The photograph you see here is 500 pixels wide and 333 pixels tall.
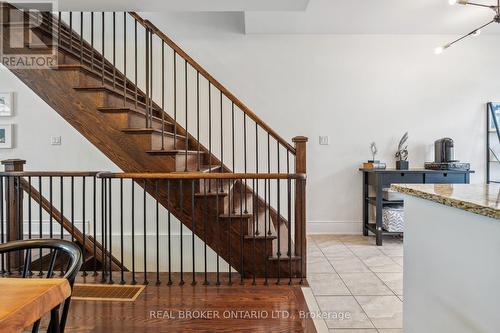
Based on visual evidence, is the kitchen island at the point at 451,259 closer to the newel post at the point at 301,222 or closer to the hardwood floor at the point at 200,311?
the hardwood floor at the point at 200,311

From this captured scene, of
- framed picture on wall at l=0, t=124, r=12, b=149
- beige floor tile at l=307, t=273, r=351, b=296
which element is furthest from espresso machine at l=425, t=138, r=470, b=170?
framed picture on wall at l=0, t=124, r=12, b=149

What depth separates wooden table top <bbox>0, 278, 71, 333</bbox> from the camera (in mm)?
701

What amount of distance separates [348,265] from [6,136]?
4693 millimetres

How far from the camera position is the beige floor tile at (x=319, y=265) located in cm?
309

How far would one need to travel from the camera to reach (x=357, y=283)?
2777mm

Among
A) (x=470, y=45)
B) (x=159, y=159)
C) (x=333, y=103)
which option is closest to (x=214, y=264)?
(x=159, y=159)

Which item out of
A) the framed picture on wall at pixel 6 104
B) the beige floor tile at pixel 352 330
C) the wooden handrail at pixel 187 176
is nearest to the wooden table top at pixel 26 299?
the wooden handrail at pixel 187 176

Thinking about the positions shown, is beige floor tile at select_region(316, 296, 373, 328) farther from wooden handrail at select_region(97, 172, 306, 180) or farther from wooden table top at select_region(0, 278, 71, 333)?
wooden table top at select_region(0, 278, 71, 333)

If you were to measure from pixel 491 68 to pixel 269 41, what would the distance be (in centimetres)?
304

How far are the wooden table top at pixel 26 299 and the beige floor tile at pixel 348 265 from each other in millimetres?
2696

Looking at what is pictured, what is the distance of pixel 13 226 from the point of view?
9.77ft

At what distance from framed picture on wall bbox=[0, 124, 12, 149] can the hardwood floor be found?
326cm

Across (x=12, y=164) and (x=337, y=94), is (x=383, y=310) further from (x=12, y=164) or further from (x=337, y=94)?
(x=12, y=164)

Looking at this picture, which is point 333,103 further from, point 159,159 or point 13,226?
point 13,226
